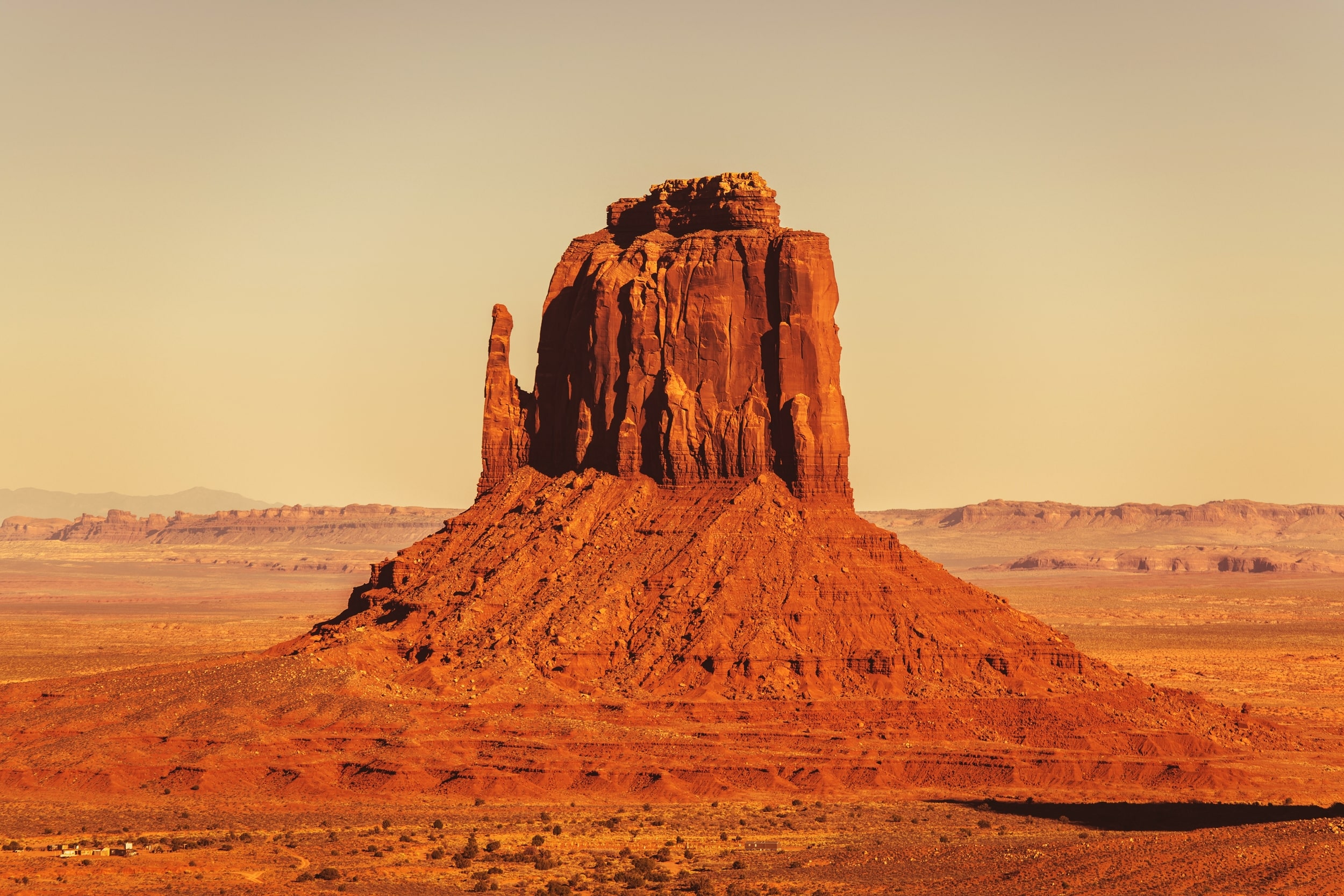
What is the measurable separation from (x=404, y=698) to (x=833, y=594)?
58.3ft

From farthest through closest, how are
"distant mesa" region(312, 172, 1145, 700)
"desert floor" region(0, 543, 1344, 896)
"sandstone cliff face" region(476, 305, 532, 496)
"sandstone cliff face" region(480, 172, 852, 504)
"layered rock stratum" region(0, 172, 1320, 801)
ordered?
"sandstone cliff face" region(476, 305, 532, 496) < "sandstone cliff face" region(480, 172, 852, 504) < "distant mesa" region(312, 172, 1145, 700) < "layered rock stratum" region(0, 172, 1320, 801) < "desert floor" region(0, 543, 1344, 896)

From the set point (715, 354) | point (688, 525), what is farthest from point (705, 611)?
point (715, 354)

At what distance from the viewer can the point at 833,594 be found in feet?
244

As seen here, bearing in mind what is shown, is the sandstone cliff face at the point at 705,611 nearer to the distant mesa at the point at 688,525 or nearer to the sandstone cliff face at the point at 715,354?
the distant mesa at the point at 688,525

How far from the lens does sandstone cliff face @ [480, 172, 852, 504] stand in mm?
79375

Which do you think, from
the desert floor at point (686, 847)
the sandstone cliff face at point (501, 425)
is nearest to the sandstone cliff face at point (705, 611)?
the sandstone cliff face at point (501, 425)

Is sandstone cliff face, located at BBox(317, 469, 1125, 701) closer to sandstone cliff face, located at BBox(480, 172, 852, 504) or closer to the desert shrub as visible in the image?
sandstone cliff face, located at BBox(480, 172, 852, 504)

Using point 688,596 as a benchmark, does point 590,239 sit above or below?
above

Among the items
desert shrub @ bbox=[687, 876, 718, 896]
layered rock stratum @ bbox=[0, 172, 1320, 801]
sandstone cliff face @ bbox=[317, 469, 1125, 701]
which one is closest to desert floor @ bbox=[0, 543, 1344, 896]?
desert shrub @ bbox=[687, 876, 718, 896]

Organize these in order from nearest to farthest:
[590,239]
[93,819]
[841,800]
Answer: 1. [93,819]
2. [841,800]
3. [590,239]

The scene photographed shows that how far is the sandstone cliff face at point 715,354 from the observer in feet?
260

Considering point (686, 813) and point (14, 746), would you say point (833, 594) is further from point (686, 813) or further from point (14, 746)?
point (14, 746)

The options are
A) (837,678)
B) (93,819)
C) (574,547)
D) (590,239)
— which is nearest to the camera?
(93,819)

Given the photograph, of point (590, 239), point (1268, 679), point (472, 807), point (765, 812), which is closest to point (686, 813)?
point (765, 812)
